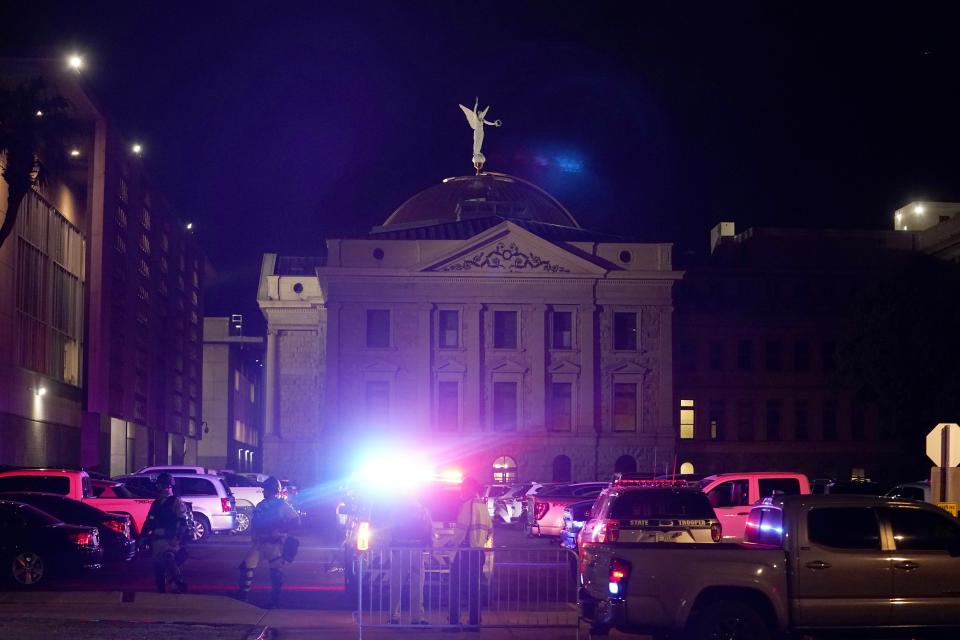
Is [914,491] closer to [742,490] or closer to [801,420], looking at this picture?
[742,490]

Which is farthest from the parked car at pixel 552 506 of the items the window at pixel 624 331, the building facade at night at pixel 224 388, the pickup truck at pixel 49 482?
the building facade at night at pixel 224 388

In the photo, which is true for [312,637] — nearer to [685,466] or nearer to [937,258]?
[685,466]

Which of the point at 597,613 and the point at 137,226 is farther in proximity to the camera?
the point at 137,226

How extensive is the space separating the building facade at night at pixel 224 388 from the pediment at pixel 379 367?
23871 mm

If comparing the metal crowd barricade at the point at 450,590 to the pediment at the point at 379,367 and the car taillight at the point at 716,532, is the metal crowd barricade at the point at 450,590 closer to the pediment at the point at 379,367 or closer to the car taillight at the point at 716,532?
the car taillight at the point at 716,532

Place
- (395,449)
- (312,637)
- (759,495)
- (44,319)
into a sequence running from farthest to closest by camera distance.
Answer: (395,449) < (44,319) < (759,495) < (312,637)

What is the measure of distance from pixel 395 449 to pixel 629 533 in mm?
54463

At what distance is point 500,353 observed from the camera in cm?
7612

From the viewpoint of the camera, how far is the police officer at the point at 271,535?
65.4 ft

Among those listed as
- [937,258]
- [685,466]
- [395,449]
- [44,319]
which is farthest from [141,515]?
[937,258]

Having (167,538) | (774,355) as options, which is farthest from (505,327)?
(167,538)

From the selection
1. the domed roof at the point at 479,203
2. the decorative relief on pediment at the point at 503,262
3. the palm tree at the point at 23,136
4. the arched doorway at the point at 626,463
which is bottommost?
the arched doorway at the point at 626,463

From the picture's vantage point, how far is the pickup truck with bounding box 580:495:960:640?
13727 mm

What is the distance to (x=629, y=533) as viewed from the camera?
20.5m
